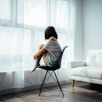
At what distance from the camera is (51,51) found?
2.84m

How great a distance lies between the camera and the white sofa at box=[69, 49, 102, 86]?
10.4ft

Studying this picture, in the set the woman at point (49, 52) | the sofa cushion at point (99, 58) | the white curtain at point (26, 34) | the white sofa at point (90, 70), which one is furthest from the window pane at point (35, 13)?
the sofa cushion at point (99, 58)

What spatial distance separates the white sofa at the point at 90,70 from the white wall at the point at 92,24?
44 centimetres

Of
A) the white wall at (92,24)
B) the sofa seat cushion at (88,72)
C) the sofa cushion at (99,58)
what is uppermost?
the white wall at (92,24)

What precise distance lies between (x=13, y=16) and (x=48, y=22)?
890 mm

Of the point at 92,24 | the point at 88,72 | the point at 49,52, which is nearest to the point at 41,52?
the point at 49,52

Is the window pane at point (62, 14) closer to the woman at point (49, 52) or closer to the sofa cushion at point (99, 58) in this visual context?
the sofa cushion at point (99, 58)

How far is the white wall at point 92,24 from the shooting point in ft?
13.9

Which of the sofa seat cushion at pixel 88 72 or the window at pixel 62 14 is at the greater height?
the window at pixel 62 14

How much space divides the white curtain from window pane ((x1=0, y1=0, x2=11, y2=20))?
19 mm

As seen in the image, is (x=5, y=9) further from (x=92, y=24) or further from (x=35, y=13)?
(x=92, y=24)

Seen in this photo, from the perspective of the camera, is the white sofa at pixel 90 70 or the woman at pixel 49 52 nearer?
the woman at pixel 49 52

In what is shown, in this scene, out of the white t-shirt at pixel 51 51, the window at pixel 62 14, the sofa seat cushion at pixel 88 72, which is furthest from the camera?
the window at pixel 62 14

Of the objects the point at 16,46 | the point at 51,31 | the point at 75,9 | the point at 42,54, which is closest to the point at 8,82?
the point at 16,46
